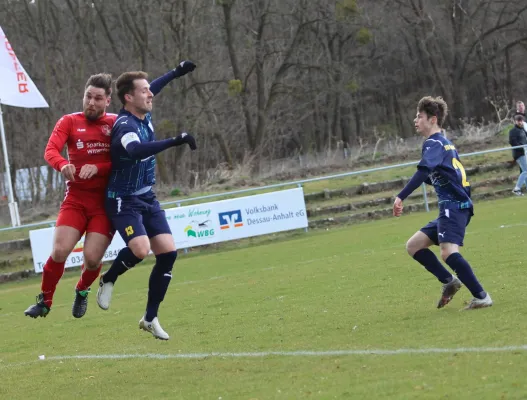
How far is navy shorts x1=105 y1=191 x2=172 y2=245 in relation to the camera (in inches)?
323

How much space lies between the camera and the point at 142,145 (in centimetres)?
779

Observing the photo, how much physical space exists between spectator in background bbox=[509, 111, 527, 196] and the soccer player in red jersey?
18.3 meters

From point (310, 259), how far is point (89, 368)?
31.4 feet

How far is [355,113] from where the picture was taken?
60312 millimetres

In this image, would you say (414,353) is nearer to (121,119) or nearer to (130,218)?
(130,218)

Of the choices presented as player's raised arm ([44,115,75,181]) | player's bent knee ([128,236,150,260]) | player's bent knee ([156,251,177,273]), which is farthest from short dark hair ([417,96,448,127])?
player's raised arm ([44,115,75,181])

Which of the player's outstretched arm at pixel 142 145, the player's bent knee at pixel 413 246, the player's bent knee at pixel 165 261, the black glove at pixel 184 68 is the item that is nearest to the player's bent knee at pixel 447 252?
the player's bent knee at pixel 413 246

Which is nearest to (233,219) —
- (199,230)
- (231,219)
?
(231,219)

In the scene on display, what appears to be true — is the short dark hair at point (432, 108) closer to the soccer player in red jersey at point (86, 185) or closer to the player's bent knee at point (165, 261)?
the player's bent knee at point (165, 261)

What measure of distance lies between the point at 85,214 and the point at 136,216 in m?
0.56

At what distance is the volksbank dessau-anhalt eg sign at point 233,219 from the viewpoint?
22188 mm

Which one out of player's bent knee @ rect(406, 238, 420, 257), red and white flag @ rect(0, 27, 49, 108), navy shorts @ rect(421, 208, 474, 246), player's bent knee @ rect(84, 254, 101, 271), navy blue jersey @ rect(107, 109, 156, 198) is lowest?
player's bent knee @ rect(406, 238, 420, 257)

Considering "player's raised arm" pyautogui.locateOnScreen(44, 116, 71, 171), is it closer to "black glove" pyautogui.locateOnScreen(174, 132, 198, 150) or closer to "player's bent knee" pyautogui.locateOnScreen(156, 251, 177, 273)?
"player's bent knee" pyautogui.locateOnScreen(156, 251, 177, 273)

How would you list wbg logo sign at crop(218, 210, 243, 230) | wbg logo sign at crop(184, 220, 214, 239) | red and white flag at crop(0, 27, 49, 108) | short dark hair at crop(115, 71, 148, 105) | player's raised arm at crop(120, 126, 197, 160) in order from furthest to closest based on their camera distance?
red and white flag at crop(0, 27, 49, 108), wbg logo sign at crop(218, 210, 243, 230), wbg logo sign at crop(184, 220, 214, 239), short dark hair at crop(115, 71, 148, 105), player's raised arm at crop(120, 126, 197, 160)
